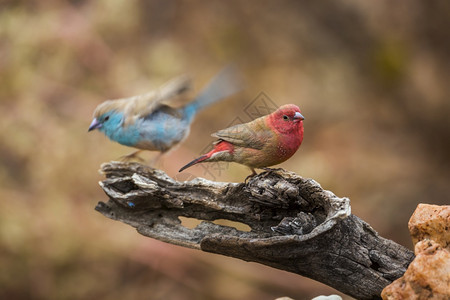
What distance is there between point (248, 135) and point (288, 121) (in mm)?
206

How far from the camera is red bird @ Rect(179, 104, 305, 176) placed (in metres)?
2.46

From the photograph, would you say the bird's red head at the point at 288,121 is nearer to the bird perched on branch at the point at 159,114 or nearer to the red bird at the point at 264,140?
the red bird at the point at 264,140

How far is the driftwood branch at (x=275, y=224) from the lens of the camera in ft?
7.19

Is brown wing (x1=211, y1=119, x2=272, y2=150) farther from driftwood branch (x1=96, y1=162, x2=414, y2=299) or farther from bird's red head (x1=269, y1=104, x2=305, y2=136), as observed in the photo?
driftwood branch (x1=96, y1=162, x2=414, y2=299)

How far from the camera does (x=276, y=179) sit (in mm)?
2475

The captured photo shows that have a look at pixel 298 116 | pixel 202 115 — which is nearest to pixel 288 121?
pixel 298 116

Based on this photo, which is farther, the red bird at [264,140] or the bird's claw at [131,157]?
the bird's claw at [131,157]

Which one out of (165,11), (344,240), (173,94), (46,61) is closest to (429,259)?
(344,240)

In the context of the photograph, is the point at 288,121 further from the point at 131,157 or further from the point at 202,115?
the point at 202,115


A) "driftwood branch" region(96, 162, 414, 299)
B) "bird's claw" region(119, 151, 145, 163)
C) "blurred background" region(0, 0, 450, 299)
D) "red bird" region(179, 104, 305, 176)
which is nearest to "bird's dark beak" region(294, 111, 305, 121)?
"red bird" region(179, 104, 305, 176)

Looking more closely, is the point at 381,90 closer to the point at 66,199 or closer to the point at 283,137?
the point at 66,199

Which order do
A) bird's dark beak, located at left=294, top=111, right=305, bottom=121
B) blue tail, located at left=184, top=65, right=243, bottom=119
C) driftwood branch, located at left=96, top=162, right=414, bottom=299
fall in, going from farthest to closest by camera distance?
blue tail, located at left=184, top=65, right=243, bottom=119 → bird's dark beak, located at left=294, top=111, right=305, bottom=121 → driftwood branch, located at left=96, top=162, right=414, bottom=299

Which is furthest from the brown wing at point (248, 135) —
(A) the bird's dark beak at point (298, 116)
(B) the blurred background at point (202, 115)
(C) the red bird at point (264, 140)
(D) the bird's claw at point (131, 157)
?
(D) the bird's claw at point (131, 157)

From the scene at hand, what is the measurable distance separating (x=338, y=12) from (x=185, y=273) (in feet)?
12.4
